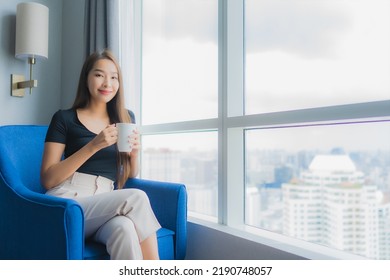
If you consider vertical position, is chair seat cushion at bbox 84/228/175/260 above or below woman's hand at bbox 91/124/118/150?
below

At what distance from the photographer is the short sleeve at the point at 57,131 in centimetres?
157

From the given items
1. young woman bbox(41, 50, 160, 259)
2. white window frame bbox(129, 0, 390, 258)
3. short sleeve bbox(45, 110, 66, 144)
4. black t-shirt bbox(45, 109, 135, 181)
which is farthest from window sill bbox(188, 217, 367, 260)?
short sleeve bbox(45, 110, 66, 144)

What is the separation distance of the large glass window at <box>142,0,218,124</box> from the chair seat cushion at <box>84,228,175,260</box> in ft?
2.44

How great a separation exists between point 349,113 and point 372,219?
0.40m

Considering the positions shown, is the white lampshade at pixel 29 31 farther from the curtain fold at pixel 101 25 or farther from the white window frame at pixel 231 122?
the white window frame at pixel 231 122

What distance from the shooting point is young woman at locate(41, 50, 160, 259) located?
1.36 meters

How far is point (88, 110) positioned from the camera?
174 cm

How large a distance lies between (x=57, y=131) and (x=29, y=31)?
4.04 ft

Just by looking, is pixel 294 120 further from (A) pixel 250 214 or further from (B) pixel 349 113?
(A) pixel 250 214

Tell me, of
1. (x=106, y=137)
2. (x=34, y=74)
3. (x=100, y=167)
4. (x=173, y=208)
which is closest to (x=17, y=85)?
(x=34, y=74)

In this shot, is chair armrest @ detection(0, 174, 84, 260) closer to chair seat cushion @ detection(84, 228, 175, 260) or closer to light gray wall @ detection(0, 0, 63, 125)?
chair seat cushion @ detection(84, 228, 175, 260)

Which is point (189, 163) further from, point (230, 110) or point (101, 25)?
point (101, 25)
